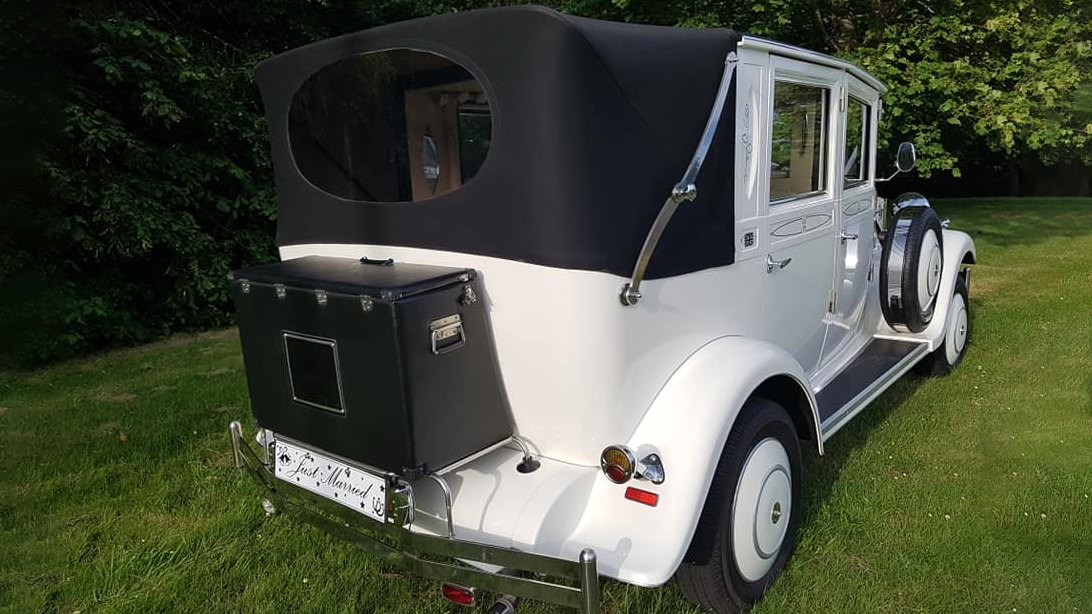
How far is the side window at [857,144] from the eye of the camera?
4.50 meters

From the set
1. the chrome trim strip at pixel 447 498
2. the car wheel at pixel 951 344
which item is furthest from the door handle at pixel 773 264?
the car wheel at pixel 951 344

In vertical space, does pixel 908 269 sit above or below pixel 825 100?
below

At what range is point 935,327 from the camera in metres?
4.89

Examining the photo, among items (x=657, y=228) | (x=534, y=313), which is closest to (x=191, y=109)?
(x=534, y=313)

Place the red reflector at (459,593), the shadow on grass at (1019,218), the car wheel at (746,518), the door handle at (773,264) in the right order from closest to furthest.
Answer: the red reflector at (459,593) < the car wheel at (746,518) < the door handle at (773,264) < the shadow on grass at (1019,218)

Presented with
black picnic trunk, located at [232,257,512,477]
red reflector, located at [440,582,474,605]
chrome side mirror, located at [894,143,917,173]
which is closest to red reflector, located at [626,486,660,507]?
black picnic trunk, located at [232,257,512,477]

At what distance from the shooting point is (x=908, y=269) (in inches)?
179

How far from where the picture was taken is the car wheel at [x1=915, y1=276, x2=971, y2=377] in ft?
17.6

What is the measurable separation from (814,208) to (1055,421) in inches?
89.0

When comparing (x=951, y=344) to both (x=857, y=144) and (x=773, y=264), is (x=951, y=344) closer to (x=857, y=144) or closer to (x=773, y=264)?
(x=857, y=144)

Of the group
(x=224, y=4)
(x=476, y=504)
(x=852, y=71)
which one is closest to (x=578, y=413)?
(x=476, y=504)

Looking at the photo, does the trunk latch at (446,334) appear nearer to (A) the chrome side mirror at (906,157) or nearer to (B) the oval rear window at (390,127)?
(B) the oval rear window at (390,127)

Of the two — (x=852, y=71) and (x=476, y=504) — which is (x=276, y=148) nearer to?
(x=476, y=504)

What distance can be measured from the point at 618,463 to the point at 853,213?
2730mm
